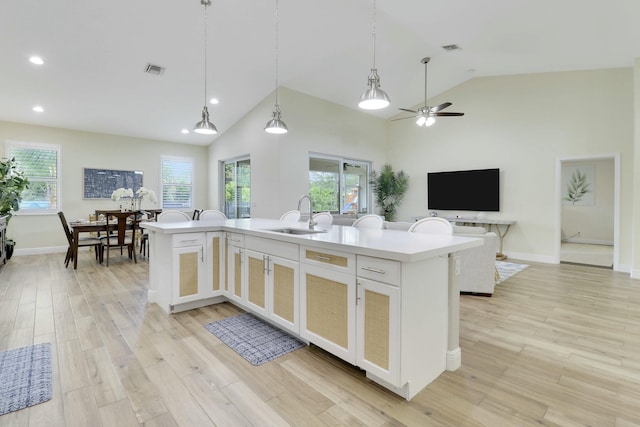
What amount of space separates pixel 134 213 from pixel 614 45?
8.37m

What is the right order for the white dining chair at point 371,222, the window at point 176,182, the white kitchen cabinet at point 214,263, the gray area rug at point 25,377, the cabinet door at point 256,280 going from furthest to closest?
the window at point 176,182 < the white dining chair at point 371,222 < the white kitchen cabinet at point 214,263 < the cabinet door at point 256,280 < the gray area rug at point 25,377

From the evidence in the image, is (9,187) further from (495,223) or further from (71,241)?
(495,223)

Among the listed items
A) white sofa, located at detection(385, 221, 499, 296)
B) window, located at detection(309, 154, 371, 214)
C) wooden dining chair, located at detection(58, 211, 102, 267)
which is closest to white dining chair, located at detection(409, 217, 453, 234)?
white sofa, located at detection(385, 221, 499, 296)

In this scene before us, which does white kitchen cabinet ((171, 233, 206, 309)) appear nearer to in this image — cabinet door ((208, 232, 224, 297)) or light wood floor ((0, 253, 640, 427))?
cabinet door ((208, 232, 224, 297))

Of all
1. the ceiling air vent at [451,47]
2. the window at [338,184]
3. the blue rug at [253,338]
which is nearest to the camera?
the blue rug at [253,338]

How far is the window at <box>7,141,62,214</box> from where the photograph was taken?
6.51 metres

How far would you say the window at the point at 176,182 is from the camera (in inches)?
328

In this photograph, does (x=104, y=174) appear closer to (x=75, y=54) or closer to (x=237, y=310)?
(x=75, y=54)

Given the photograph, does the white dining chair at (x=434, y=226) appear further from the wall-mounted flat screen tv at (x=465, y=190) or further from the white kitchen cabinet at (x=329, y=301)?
the wall-mounted flat screen tv at (x=465, y=190)

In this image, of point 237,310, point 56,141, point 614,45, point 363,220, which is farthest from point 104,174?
point 614,45

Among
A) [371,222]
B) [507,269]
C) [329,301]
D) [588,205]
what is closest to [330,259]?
[329,301]

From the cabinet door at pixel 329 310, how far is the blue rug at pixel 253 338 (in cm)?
26

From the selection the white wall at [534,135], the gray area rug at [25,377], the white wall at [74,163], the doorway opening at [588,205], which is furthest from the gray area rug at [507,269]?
the white wall at [74,163]

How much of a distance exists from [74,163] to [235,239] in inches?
244
